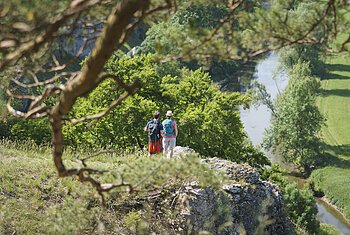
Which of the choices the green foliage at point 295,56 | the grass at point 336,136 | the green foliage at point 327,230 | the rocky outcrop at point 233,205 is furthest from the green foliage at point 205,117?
the green foliage at point 295,56

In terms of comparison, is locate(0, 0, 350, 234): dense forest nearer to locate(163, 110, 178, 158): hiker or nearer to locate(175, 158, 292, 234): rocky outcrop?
locate(175, 158, 292, 234): rocky outcrop

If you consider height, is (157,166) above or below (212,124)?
above

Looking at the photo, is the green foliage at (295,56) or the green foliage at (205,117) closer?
the green foliage at (205,117)

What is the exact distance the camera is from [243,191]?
13852mm

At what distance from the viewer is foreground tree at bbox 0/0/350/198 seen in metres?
5.80

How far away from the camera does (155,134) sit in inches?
557

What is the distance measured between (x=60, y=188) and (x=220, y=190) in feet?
13.6

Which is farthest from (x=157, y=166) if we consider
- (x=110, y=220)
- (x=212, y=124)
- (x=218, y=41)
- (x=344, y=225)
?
(x=344, y=225)

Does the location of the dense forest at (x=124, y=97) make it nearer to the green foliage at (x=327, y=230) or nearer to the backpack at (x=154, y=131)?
the green foliage at (x=327, y=230)

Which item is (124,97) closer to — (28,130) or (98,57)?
(98,57)

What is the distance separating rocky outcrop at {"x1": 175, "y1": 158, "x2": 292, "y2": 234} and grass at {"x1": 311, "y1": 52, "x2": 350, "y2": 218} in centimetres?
1230

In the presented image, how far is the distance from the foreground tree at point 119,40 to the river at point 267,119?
14.1 meters

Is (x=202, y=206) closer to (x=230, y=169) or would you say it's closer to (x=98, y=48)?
(x=230, y=169)

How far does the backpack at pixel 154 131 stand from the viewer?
1400cm
